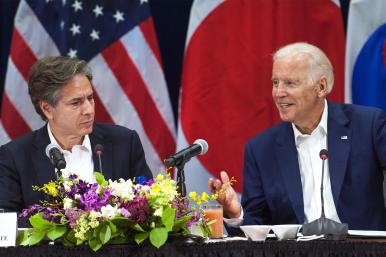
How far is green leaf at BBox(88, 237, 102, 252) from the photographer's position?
9.16 ft

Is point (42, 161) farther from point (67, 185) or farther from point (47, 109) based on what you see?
point (67, 185)

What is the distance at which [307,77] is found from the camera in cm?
422

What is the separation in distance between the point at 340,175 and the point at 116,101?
6.24 feet

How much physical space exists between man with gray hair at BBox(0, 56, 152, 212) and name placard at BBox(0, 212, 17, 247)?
108 centimetres

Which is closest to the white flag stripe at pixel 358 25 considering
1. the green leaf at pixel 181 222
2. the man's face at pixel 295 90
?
the man's face at pixel 295 90

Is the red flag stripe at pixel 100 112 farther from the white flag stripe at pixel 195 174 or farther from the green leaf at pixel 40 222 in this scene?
the green leaf at pixel 40 222

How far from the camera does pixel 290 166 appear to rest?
13.7 feet

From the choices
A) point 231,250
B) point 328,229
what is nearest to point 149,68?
point 328,229

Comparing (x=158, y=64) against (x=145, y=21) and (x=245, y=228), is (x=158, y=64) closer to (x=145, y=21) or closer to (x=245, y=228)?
(x=145, y=21)

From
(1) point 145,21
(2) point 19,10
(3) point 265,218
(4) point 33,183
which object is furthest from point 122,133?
(2) point 19,10

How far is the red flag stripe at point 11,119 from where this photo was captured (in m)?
5.45

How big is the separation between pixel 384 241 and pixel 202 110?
249 centimetres

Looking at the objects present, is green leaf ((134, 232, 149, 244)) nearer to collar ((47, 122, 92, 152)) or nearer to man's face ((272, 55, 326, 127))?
collar ((47, 122, 92, 152))

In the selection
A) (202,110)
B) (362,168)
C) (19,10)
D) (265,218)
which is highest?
(19,10)
